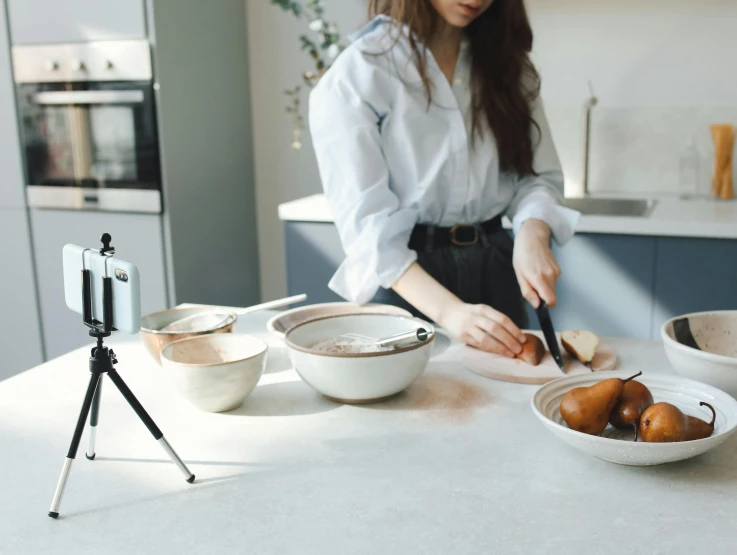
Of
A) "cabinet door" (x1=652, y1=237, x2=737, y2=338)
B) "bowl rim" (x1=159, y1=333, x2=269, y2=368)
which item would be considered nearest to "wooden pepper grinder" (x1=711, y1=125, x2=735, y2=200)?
"cabinet door" (x1=652, y1=237, x2=737, y2=338)

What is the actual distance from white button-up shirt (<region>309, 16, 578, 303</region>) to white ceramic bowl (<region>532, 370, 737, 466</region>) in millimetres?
499

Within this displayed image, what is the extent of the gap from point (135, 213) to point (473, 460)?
2057mm

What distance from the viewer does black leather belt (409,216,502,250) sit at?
1510 millimetres

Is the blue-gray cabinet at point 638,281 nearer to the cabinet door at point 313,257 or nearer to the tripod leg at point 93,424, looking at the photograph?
the cabinet door at point 313,257

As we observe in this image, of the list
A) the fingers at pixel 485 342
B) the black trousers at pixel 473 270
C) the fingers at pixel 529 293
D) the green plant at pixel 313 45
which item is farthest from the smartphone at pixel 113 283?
the green plant at pixel 313 45

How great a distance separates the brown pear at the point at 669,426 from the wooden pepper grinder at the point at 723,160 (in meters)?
1.92

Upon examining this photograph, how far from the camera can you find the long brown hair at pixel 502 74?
1514 millimetres

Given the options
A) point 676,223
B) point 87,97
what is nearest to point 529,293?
point 676,223

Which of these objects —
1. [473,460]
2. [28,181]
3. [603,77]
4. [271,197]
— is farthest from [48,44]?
[473,460]

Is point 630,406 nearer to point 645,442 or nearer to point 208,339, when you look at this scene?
point 645,442

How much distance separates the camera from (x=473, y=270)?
153 centimetres

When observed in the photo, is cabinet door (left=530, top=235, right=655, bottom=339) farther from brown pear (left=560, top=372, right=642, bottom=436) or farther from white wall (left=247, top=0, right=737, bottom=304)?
brown pear (left=560, top=372, right=642, bottom=436)

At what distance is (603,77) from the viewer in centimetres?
263

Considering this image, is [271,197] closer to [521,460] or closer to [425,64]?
[425,64]
